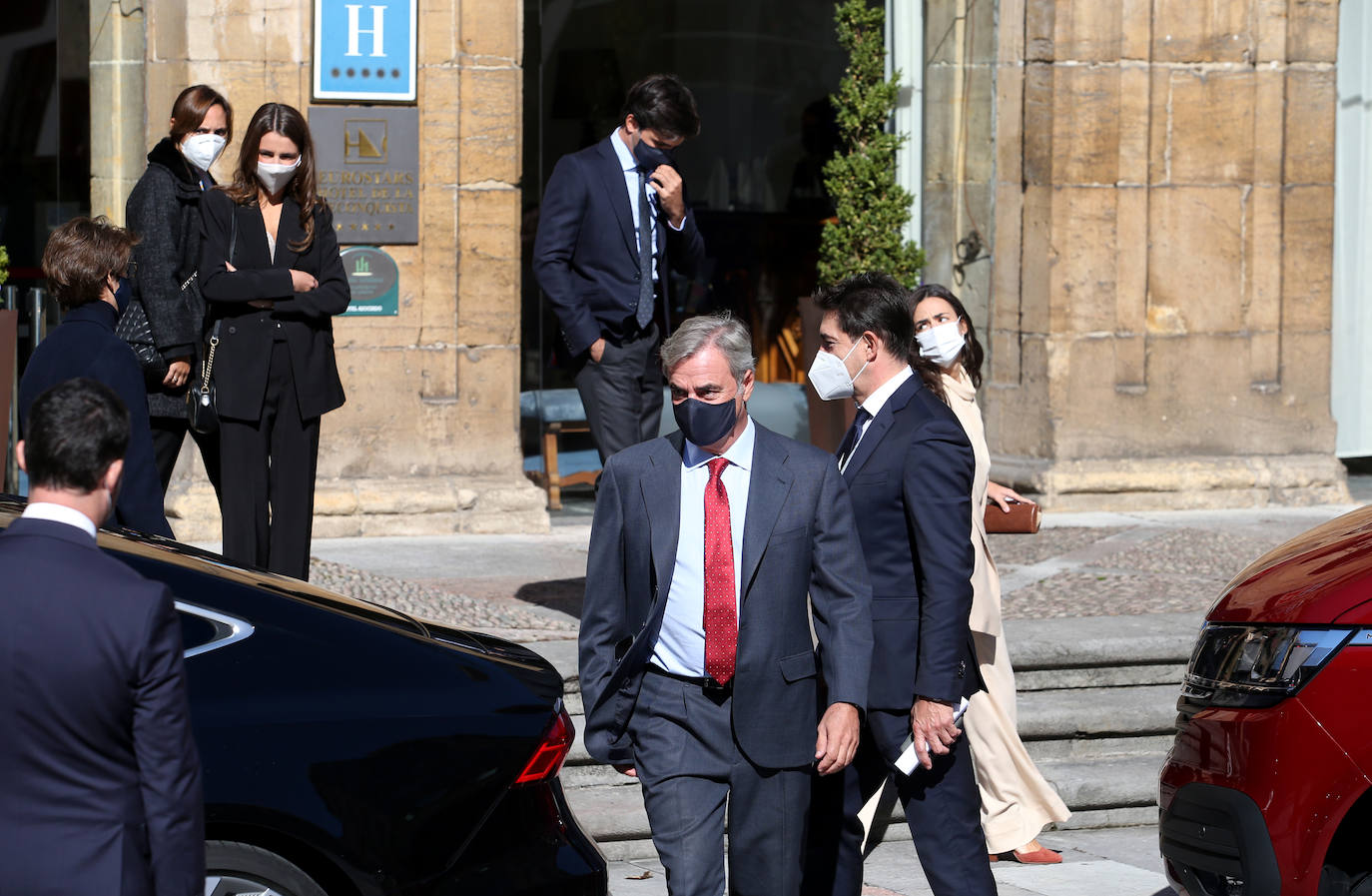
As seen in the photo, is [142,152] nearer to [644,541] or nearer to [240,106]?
[240,106]

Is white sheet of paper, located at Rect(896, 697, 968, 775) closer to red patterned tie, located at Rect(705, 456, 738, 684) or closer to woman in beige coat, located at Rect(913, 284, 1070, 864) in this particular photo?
red patterned tie, located at Rect(705, 456, 738, 684)

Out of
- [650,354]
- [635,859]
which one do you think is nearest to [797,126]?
[650,354]

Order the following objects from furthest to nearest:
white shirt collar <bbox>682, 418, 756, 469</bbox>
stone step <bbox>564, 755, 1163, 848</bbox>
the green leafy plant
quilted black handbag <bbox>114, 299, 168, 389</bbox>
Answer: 1. the green leafy plant
2. quilted black handbag <bbox>114, 299, 168, 389</bbox>
3. stone step <bbox>564, 755, 1163, 848</bbox>
4. white shirt collar <bbox>682, 418, 756, 469</bbox>

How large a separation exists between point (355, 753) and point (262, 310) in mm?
3274

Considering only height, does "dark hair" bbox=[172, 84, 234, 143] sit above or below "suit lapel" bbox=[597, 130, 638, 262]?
above

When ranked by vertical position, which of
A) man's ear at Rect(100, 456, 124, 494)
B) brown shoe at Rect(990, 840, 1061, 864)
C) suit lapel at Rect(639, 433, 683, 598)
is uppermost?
man's ear at Rect(100, 456, 124, 494)

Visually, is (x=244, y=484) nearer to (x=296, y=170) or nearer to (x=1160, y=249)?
(x=296, y=170)

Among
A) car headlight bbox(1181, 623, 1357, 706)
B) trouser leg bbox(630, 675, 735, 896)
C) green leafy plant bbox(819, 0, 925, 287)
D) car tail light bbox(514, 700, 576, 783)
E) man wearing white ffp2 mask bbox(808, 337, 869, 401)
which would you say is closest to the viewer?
car tail light bbox(514, 700, 576, 783)

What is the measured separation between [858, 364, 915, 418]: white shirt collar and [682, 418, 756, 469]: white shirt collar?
1.38 feet

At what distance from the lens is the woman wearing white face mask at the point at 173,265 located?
6969mm

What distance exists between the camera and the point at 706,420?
171 inches

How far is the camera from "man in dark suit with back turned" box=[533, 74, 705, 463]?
7.20 meters

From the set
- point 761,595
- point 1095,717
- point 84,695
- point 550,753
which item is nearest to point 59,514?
point 84,695

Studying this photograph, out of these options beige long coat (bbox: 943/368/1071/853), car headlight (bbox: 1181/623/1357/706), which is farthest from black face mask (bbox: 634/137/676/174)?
car headlight (bbox: 1181/623/1357/706)
